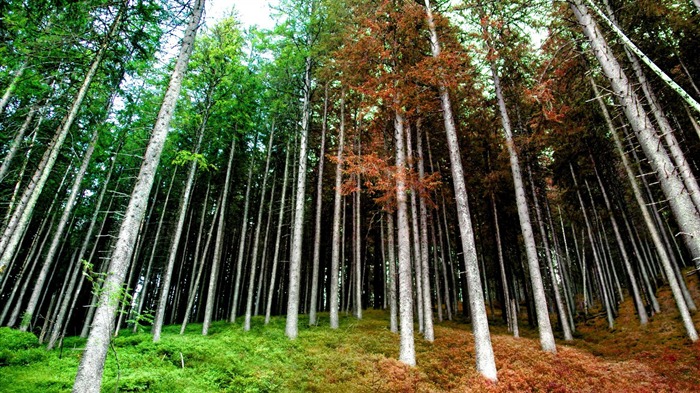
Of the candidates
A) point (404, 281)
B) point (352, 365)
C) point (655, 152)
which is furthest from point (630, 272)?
point (352, 365)

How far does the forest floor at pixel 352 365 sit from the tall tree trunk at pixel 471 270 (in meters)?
0.49

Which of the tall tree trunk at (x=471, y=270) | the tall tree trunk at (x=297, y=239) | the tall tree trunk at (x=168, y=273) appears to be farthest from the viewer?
the tall tree trunk at (x=297, y=239)

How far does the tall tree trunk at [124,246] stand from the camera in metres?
5.37

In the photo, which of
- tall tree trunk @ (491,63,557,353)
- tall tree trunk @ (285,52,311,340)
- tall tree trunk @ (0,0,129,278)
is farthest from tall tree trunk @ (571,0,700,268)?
tall tree trunk @ (0,0,129,278)

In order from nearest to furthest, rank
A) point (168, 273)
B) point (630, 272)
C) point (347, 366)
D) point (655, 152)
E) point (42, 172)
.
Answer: point (655, 152) → point (42, 172) → point (347, 366) → point (168, 273) → point (630, 272)

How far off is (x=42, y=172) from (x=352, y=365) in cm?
1032

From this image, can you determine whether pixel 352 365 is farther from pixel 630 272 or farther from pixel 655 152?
pixel 630 272

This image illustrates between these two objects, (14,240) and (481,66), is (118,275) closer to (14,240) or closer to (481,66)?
(14,240)

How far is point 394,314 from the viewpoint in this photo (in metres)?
13.0

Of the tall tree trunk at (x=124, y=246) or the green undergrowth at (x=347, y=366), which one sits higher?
the tall tree trunk at (x=124, y=246)

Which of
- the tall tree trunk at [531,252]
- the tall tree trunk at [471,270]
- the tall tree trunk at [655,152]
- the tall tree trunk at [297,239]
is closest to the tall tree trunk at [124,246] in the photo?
the tall tree trunk at [297,239]

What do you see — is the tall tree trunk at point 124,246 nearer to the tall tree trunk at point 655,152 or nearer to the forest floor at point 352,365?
the forest floor at point 352,365

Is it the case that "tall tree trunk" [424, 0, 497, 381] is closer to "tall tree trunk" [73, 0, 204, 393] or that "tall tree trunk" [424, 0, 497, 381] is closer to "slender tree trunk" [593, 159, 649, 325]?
"tall tree trunk" [73, 0, 204, 393]

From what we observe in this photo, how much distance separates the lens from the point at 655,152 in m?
5.98
